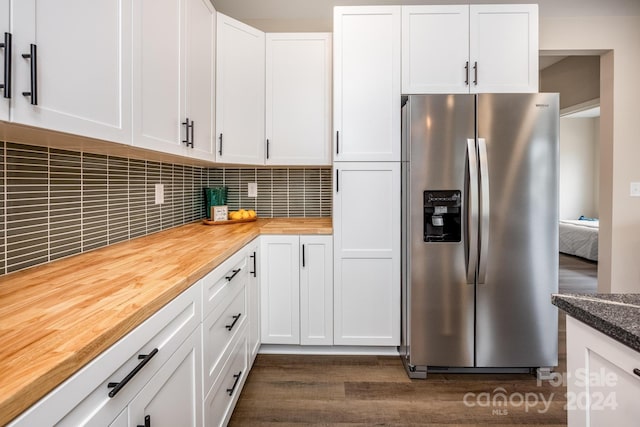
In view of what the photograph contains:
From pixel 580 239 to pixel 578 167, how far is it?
255 cm

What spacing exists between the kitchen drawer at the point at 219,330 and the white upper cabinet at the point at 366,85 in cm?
112

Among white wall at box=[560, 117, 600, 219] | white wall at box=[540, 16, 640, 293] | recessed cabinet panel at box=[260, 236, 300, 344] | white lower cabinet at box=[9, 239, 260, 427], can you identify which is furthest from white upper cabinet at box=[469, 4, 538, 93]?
white wall at box=[560, 117, 600, 219]

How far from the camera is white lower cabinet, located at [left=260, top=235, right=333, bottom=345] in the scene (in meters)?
2.35

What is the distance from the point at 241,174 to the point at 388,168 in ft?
4.33

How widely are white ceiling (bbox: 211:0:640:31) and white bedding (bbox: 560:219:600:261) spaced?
11.5ft

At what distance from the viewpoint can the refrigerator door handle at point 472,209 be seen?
6.43ft

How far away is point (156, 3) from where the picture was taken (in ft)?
4.90

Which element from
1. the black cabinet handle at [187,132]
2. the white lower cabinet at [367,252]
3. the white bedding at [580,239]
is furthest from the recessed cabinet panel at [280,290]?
the white bedding at [580,239]

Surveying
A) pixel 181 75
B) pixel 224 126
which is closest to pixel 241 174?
pixel 224 126

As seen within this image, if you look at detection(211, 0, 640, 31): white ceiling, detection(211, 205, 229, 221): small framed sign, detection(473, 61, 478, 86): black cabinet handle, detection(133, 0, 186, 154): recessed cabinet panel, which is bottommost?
detection(211, 205, 229, 221): small framed sign

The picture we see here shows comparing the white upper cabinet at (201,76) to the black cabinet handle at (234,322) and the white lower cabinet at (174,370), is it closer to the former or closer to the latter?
the white lower cabinet at (174,370)

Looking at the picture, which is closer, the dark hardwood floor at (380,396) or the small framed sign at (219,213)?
the dark hardwood floor at (380,396)

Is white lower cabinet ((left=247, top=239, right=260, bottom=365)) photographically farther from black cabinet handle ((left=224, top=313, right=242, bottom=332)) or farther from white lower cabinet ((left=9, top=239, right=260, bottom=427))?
black cabinet handle ((left=224, top=313, right=242, bottom=332))

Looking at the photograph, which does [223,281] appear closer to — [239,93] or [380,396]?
[380,396]
